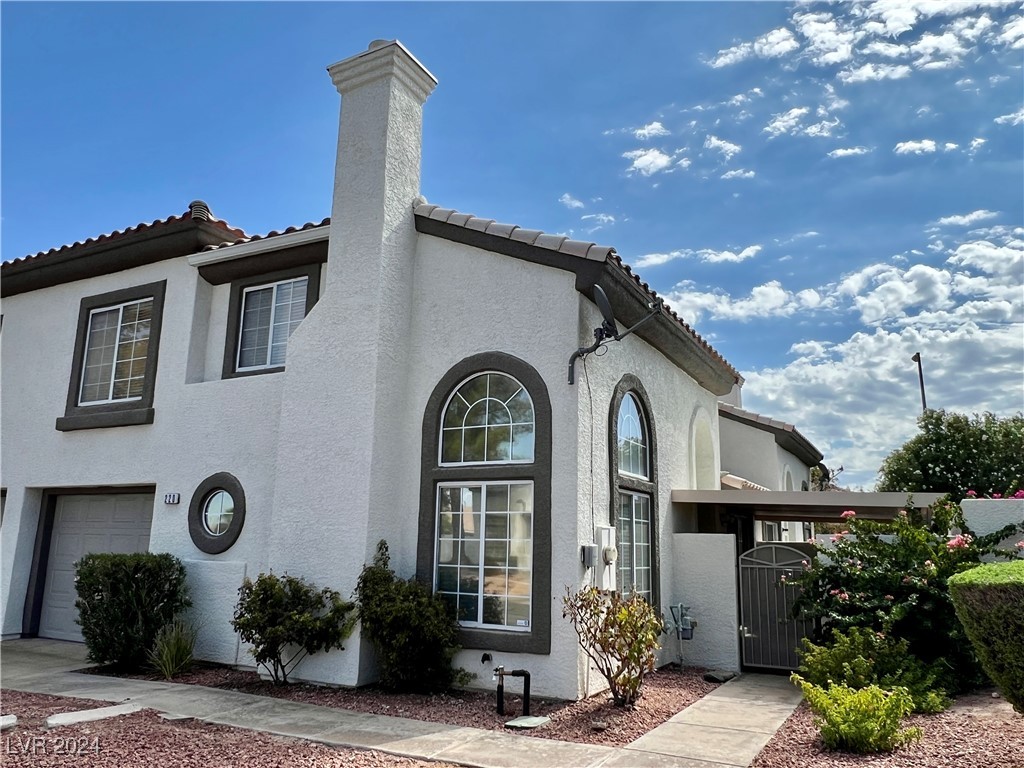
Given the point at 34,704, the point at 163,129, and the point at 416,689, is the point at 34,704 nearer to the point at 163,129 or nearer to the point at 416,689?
the point at 416,689

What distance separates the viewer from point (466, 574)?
959cm

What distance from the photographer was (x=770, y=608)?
11297 mm

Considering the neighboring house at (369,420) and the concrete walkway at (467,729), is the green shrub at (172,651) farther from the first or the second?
the neighboring house at (369,420)

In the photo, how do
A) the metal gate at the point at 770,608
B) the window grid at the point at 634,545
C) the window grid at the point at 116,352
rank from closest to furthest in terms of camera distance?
the window grid at the point at 634,545 → the metal gate at the point at 770,608 → the window grid at the point at 116,352

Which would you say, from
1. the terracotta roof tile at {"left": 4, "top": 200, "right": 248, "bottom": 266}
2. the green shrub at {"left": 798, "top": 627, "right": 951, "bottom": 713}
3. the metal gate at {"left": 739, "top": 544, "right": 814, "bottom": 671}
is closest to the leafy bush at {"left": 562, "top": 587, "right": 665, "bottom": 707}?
the green shrub at {"left": 798, "top": 627, "right": 951, "bottom": 713}

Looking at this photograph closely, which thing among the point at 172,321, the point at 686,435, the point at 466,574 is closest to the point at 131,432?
the point at 172,321

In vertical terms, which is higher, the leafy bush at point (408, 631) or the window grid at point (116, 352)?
the window grid at point (116, 352)

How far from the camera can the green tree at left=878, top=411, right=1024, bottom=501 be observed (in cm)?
1980

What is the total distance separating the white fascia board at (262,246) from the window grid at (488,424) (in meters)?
3.30

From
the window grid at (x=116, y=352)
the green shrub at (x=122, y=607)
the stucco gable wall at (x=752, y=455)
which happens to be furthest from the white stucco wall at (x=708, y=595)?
the window grid at (x=116, y=352)

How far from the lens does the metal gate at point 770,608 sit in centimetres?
1111

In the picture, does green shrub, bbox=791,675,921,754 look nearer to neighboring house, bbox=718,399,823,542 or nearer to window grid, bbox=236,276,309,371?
window grid, bbox=236,276,309,371

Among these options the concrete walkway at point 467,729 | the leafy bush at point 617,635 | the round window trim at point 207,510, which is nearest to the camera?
the concrete walkway at point 467,729

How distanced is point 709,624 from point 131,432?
33.2ft
